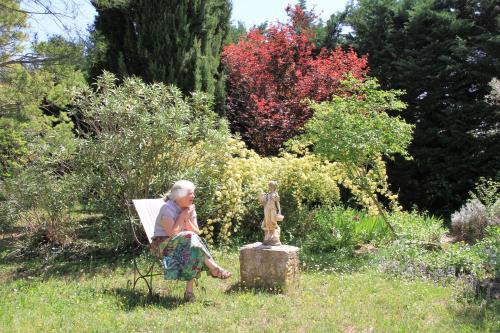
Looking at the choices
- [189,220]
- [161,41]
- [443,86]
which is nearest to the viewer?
[189,220]

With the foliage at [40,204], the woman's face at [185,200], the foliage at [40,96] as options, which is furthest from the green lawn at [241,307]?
the foliage at [40,96]

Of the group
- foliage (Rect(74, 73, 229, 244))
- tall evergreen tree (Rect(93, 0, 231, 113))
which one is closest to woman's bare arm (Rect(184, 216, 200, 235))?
foliage (Rect(74, 73, 229, 244))

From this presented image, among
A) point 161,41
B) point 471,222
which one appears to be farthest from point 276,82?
point 471,222

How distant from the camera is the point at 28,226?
762 cm

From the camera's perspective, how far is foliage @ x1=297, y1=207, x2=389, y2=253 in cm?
790

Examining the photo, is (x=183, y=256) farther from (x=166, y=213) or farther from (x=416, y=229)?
(x=416, y=229)

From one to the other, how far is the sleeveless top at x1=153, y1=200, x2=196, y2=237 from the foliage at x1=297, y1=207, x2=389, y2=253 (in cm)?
325

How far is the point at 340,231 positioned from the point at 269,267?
295 centimetres

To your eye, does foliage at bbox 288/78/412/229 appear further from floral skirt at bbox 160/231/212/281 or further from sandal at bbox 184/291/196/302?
sandal at bbox 184/291/196/302

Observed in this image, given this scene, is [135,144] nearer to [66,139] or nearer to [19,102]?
[66,139]

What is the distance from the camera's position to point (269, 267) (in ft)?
17.7

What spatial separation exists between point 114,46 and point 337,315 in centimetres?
780

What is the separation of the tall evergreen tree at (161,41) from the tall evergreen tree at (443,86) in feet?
18.2

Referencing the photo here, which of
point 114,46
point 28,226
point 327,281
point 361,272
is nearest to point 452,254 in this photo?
point 361,272
